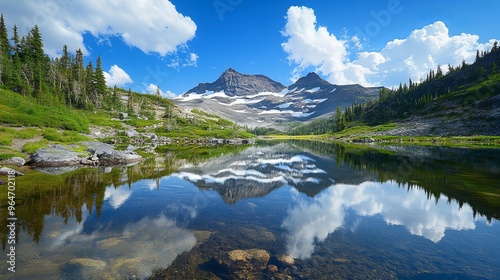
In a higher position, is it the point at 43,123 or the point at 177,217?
the point at 43,123

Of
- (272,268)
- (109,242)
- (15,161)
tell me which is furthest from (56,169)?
(272,268)

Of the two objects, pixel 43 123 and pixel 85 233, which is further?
pixel 43 123

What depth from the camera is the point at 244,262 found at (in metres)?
10.5

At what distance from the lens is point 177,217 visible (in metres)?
16.7

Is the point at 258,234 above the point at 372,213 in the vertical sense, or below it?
below

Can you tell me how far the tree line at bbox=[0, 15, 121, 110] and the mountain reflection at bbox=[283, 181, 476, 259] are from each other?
4658 inches

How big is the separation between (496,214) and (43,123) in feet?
249

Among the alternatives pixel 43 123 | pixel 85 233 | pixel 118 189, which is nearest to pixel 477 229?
pixel 85 233

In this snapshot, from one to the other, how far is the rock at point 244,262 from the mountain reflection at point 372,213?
5.40ft

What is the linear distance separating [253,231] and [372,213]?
9.40m

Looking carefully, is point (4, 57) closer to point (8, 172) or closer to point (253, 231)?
point (8, 172)

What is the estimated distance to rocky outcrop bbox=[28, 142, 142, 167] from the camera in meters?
34.8

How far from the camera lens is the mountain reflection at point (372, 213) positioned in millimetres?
13891

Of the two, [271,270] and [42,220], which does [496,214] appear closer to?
[271,270]
